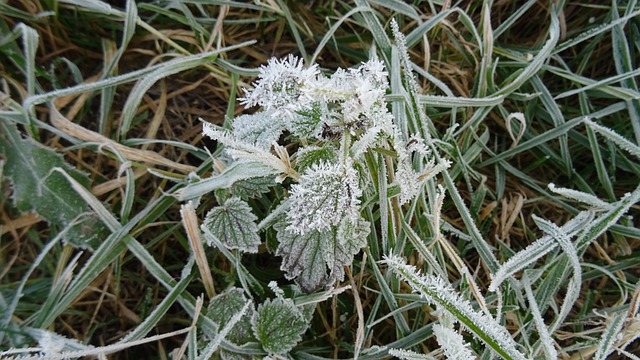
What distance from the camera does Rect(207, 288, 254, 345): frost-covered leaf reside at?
1.06 metres

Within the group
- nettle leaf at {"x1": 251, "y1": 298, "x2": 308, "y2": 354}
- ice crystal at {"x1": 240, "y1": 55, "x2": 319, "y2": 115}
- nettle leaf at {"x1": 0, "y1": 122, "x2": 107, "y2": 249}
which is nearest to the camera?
ice crystal at {"x1": 240, "y1": 55, "x2": 319, "y2": 115}

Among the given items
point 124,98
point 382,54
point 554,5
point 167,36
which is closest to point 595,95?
point 554,5

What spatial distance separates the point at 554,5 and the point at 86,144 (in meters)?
1.11

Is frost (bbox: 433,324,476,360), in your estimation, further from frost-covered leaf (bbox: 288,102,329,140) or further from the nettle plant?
frost-covered leaf (bbox: 288,102,329,140)

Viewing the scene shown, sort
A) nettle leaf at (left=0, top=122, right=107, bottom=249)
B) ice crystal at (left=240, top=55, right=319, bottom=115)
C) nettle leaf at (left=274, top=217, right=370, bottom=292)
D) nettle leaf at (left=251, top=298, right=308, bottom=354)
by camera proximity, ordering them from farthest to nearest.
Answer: nettle leaf at (left=0, top=122, right=107, bottom=249)
nettle leaf at (left=251, top=298, right=308, bottom=354)
nettle leaf at (left=274, top=217, right=370, bottom=292)
ice crystal at (left=240, top=55, right=319, bottom=115)

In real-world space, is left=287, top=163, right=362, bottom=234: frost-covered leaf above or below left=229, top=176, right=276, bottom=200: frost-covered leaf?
above

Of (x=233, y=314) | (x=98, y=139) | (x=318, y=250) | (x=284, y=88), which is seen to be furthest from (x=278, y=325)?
(x=98, y=139)

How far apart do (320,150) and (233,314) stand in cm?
39

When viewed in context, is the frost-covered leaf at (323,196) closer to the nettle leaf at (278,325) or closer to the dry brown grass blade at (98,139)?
the nettle leaf at (278,325)

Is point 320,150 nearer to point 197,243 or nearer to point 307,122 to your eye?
point 307,122

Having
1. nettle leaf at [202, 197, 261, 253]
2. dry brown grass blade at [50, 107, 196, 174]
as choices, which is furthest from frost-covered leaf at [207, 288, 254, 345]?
dry brown grass blade at [50, 107, 196, 174]

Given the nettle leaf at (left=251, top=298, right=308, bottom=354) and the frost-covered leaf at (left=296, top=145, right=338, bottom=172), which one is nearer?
the frost-covered leaf at (left=296, top=145, right=338, bottom=172)

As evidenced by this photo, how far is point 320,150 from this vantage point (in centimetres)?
87

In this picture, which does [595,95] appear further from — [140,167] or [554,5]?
[140,167]
